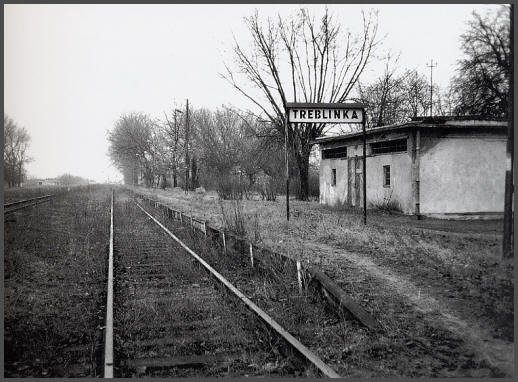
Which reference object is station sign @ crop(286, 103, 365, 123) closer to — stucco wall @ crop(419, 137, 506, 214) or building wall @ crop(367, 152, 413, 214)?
stucco wall @ crop(419, 137, 506, 214)

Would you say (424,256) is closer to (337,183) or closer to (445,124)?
(445,124)

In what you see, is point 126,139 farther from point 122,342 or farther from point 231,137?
point 122,342

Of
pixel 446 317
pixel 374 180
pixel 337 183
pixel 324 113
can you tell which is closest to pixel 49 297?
pixel 446 317

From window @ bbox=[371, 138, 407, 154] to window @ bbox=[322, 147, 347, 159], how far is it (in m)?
2.68

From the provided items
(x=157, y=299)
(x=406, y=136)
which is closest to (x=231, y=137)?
(x=406, y=136)

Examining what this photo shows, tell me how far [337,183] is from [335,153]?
1.72 m

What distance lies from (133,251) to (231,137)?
37331 millimetres

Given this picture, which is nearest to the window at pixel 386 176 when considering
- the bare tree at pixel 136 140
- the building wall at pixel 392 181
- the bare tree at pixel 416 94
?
the building wall at pixel 392 181

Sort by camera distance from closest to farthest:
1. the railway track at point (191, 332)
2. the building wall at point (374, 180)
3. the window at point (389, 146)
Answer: the railway track at point (191, 332)
the building wall at point (374, 180)
the window at point (389, 146)

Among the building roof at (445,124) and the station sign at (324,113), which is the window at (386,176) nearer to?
the building roof at (445,124)

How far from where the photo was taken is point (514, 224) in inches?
196

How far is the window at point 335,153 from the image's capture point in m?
23.0

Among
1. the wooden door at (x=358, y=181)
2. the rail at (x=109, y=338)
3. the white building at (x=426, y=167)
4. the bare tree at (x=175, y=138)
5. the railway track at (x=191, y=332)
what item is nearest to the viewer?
the rail at (x=109, y=338)

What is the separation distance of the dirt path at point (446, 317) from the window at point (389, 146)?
9.63 meters
